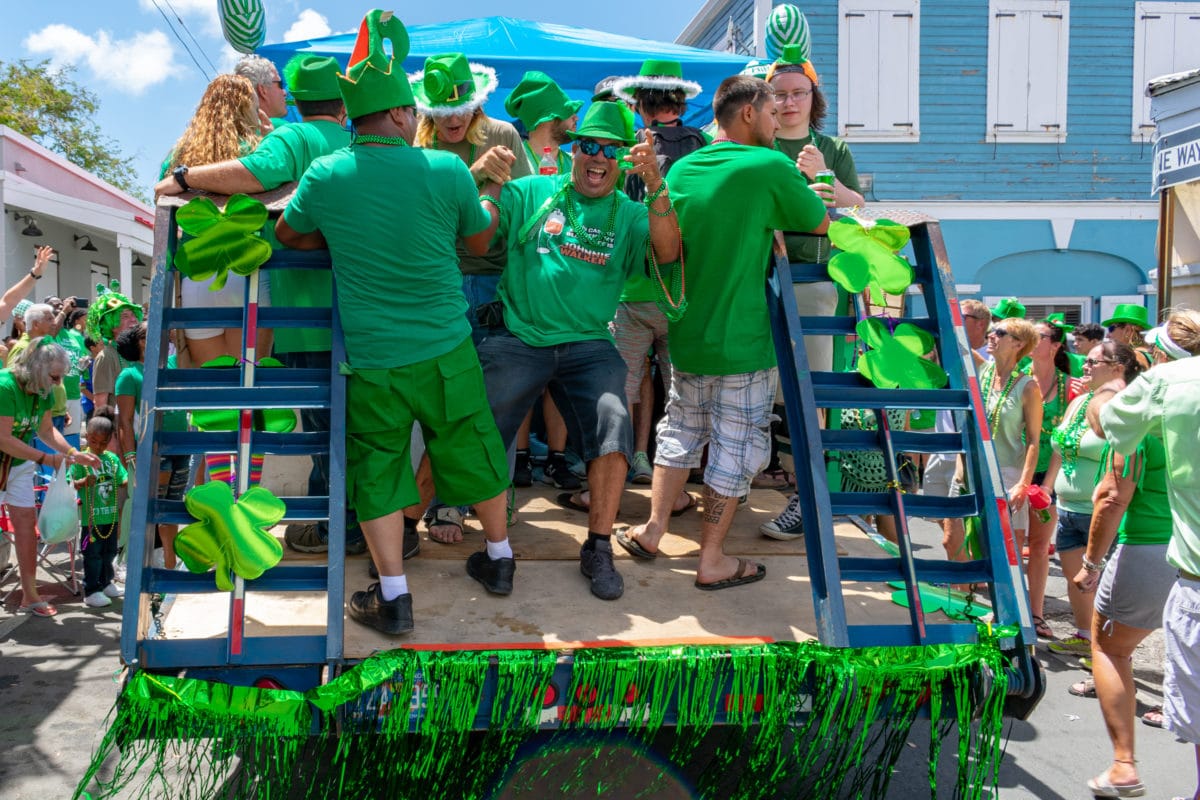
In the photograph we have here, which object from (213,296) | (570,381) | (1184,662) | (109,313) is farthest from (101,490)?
(1184,662)

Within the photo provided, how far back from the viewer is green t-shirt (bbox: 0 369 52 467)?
225 inches

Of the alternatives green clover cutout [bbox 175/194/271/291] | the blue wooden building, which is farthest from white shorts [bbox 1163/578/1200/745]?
the blue wooden building

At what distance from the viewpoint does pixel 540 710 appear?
2.66 metres

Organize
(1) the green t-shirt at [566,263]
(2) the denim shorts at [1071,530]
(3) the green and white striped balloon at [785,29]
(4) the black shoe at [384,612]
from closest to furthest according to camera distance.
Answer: (4) the black shoe at [384,612], (1) the green t-shirt at [566,263], (2) the denim shorts at [1071,530], (3) the green and white striped balloon at [785,29]

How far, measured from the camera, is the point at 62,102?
3144cm

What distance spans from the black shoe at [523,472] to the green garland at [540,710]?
6.50 ft

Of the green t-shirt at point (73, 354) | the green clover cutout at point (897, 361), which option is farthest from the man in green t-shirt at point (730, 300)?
the green t-shirt at point (73, 354)

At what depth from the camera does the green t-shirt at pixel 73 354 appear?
9.45 meters

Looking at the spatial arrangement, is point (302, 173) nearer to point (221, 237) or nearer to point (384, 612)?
point (221, 237)

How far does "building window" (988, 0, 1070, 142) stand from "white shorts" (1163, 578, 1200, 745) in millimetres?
13121

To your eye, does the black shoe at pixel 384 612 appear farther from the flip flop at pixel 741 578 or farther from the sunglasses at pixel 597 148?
the sunglasses at pixel 597 148

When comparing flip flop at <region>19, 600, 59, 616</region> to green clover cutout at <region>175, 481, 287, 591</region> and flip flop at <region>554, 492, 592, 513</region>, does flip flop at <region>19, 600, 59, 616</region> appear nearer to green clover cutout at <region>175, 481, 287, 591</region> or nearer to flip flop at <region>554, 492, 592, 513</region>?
flip flop at <region>554, 492, 592, 513</region>

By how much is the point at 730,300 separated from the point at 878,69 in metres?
12.4

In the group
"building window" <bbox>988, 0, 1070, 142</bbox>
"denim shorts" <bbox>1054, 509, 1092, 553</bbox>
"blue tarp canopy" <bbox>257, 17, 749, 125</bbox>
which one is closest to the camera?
"denim shorts" <bbox>1054, 509, 1092, 553</bbox>
